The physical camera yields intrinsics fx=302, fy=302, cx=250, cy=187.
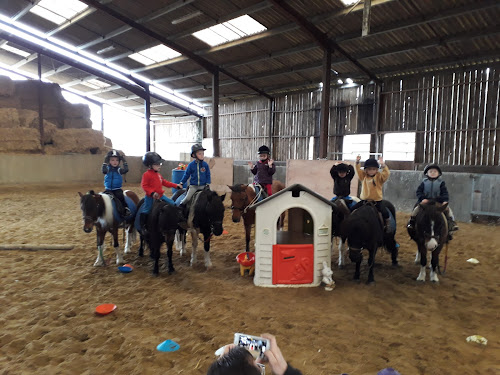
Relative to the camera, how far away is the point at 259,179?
6469 millimetres

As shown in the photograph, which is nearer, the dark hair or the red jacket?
the dark hair

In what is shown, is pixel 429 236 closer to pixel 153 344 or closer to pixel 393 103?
pixel 153 344

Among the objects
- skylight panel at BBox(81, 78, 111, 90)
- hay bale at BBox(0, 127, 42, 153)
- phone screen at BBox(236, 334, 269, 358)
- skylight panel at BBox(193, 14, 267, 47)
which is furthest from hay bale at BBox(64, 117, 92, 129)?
phone screen at BBox(236, 334, 269, 358)

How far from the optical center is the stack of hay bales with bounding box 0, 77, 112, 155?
578 inches

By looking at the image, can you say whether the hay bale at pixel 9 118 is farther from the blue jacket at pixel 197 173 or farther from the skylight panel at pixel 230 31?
the blue jacket at pixel 197 173

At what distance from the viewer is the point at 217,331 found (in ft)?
10.7

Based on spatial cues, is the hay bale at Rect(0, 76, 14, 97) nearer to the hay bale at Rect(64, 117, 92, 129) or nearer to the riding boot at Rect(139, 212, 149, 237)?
the hay bale at Rect(64, 117, 92, 129)

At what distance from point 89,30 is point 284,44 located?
908cm

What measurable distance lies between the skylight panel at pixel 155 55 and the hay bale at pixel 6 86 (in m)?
5.97

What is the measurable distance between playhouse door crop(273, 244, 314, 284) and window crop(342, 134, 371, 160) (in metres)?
12.4

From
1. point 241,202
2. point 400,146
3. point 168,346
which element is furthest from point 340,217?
point 400,146

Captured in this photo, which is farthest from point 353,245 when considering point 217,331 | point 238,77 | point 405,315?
point 238,77

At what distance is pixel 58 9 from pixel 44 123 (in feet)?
19.2

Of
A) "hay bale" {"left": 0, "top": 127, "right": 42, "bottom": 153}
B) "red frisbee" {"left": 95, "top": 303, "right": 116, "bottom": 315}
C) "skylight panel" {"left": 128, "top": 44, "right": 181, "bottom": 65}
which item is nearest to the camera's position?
"red frisbee" {"left": 95, "top": 303, "right": 116, "bottom": 315}
